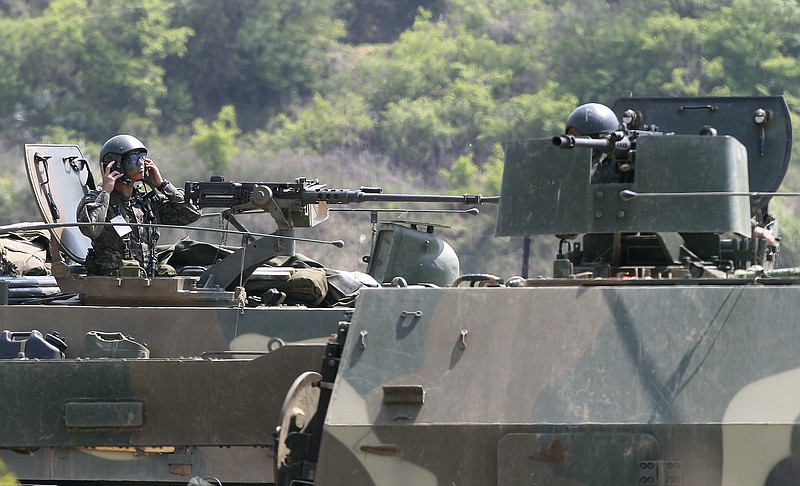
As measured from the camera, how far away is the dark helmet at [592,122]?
414 inches

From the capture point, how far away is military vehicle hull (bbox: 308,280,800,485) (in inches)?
316

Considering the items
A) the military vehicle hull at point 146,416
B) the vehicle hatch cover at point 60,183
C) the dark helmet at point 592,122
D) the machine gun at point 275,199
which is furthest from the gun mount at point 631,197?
the vehicle hatch cover at point 60,183

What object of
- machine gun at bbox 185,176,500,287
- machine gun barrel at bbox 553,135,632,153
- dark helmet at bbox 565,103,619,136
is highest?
dark helmet at bbox 565,103,619,136

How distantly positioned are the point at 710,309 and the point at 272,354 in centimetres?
286

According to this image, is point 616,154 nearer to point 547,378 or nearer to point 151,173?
point 547,378

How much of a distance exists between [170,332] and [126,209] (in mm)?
1707

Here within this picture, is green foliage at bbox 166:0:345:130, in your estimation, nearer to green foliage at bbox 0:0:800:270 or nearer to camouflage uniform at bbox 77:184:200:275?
green foliage at bbox 0:0:800:270

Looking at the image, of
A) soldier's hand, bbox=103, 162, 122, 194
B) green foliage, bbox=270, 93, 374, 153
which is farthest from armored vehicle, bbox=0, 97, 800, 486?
green foliage, bbox=270, 93, 374, 153

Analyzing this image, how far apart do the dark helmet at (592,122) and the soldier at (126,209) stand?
12.7ft

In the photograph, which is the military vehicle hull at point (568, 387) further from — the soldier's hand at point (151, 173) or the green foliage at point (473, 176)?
the green foliage at point (473, 176)

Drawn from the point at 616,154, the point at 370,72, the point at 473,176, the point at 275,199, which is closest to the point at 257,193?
the point at 275,199

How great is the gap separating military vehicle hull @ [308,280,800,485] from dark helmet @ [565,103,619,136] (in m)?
2.13

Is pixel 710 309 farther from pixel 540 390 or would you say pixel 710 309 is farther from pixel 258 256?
pixel 258 256

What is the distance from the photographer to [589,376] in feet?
27.2
